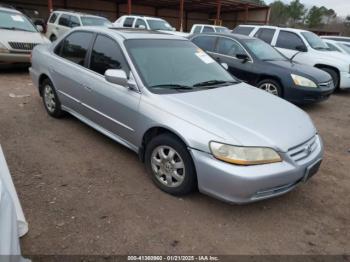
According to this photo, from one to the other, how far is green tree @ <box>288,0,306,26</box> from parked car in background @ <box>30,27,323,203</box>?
57357mm

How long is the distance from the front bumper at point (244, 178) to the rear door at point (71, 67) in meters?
2.27

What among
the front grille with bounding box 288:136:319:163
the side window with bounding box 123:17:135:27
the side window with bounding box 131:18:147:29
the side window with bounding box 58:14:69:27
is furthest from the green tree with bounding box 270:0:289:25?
the front grille with bounding box 288:136:319:163

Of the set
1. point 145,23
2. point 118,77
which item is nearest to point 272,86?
point 118,77

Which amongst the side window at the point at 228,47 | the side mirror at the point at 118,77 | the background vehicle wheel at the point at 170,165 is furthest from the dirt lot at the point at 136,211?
the side window at the point at 228,47

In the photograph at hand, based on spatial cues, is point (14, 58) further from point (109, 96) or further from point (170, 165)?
point (170, 165)

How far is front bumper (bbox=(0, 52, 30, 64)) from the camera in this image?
8046 millimetres

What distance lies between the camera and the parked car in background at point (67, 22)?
42.9ft

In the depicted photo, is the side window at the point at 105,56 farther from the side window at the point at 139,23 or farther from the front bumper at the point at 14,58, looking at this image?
the side window at the point at 139,23

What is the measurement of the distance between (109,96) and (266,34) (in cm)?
758

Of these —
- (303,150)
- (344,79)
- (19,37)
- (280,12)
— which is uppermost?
(280,12)

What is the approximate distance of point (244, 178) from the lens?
9.12 ft

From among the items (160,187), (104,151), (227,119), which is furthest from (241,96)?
(104,151)

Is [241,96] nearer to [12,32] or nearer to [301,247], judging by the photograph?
[301,247]

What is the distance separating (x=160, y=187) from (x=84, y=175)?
922 millimetres
